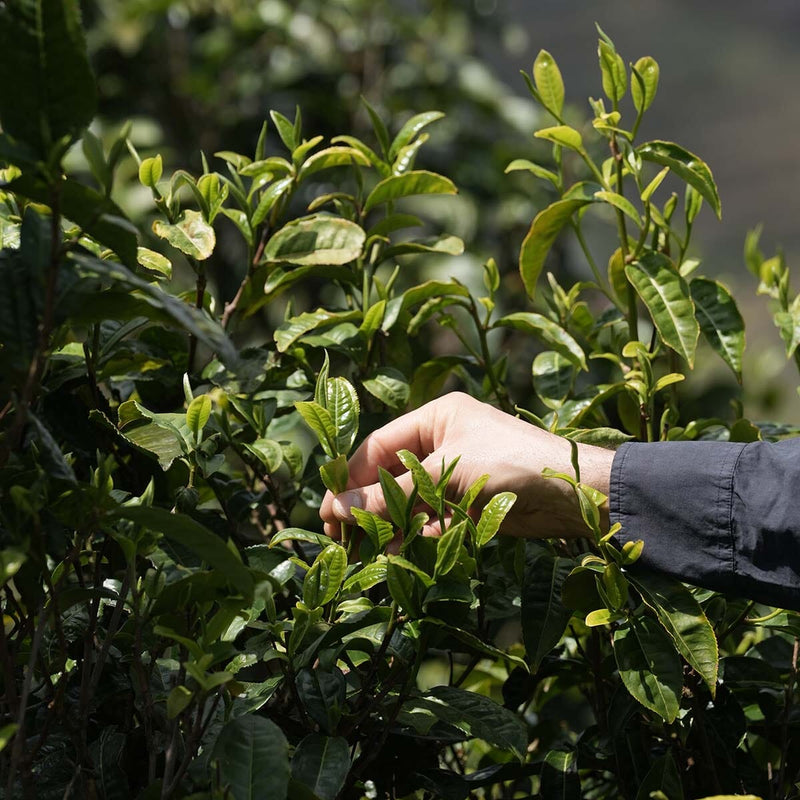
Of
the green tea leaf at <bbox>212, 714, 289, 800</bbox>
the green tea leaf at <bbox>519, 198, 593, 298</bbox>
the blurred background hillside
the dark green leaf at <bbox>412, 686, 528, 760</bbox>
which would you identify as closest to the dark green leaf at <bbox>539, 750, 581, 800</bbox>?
the dark green leaf at <bbox>412, 686, 528, 760</bbox>

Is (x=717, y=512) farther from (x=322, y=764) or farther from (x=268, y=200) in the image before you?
(x=268, y=200)

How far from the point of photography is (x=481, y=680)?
1.40 m

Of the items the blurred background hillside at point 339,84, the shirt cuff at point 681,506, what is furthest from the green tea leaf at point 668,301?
the blurred background hillside at point 339,84

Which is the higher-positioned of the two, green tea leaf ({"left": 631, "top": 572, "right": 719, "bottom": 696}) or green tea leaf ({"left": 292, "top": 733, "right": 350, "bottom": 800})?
green tea leaf ({"left": 631, "top": 572, "right": 719, "bottom": 696})

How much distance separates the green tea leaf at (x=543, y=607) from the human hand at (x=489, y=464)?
35 millimetres

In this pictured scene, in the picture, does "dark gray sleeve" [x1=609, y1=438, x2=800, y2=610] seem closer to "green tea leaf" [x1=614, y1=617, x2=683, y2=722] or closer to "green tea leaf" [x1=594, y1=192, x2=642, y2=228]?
"green tea leaf" [x1=614, y1=617, x2=683, y2=722]

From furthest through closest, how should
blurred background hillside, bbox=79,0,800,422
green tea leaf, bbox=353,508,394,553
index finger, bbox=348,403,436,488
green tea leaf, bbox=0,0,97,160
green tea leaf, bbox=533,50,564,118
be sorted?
1. blurred background hillside, bbox=79,0,800,422
2. green tea leaf, bbox=533,50,564,118
3. index finger, bbox=348,403,436,488
4. green tea leaf, bbox=353,508,394,553
5. green tea leaf, bbox=0,0,97,160

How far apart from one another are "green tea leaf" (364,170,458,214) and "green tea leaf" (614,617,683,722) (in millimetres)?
547

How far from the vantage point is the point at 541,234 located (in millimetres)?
1236

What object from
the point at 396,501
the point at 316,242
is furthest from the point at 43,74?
the point at 316,242

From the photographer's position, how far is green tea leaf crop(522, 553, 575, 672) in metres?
1.00

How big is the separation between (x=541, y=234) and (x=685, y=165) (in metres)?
0.18

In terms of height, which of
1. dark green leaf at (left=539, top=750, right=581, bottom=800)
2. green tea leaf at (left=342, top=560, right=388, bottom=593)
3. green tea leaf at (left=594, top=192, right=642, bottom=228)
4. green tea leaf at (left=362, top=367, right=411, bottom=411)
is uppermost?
green tea leaf at (left=594, top=192, right=642, bottom=228)

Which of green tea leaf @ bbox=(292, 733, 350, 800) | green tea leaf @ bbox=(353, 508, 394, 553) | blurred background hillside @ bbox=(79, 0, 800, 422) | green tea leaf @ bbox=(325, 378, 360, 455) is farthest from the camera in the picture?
blurred background hillside @ bbox=(79, 0, 800, 422)
